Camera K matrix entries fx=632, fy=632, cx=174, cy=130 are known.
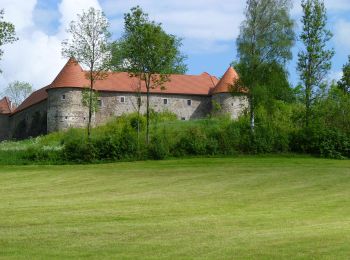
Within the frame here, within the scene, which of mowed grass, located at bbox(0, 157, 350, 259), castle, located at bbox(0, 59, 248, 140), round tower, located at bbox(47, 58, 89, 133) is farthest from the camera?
castle, located at bbox(0, 59, 248, 140)

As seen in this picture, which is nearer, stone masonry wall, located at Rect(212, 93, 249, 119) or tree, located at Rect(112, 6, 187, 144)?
tree, located at Rect(112, 6, 187, 144)

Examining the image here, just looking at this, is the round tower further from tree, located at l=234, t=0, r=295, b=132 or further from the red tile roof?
tree, located at l=234, t=0, r=295, b=132

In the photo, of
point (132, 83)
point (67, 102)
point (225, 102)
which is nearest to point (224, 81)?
point (225, 102)

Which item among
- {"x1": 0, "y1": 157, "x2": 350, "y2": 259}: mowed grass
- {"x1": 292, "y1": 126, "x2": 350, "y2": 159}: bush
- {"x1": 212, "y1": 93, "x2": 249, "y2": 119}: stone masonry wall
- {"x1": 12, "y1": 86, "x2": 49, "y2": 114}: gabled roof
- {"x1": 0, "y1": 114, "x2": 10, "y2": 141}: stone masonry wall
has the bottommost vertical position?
{"x1": 0, "y1": 157, "x2": 350, "y2": 259}: mowed grass

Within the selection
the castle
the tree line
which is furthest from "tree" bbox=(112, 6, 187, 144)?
the castle

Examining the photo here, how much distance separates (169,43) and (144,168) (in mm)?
11692

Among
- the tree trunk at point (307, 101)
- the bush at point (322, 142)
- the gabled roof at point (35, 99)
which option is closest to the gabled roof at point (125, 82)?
the gabled roof at point (35, 99)

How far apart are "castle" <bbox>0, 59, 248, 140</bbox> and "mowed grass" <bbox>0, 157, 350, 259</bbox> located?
114 feet

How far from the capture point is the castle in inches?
2672

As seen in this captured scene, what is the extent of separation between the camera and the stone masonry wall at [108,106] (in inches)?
2665

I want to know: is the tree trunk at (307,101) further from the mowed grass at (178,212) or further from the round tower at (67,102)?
the round tower at (67,102)

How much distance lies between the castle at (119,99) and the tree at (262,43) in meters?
20.4

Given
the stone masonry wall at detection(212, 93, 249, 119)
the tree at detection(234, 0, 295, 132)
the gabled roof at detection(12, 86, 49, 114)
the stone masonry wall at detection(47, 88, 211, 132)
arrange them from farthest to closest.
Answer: the gabled roof at detection(12, 86, 49, 114), the stone masonry wall at detection(212, 93, 249, 119), the stone masonry wall at detection(47, 88, 211, 132), the tree at detection(234, 0, 295, 132)

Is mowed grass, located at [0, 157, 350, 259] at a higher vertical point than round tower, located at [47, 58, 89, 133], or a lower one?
lower
